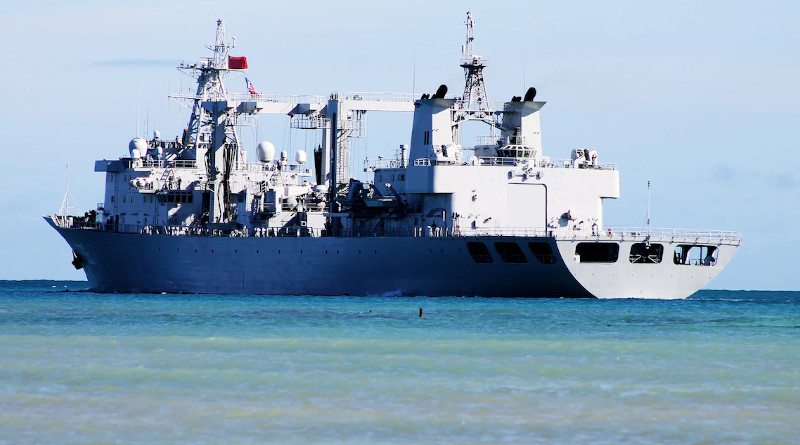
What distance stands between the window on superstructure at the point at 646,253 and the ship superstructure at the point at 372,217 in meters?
0.06

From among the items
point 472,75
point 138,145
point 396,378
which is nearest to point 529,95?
point 472,75

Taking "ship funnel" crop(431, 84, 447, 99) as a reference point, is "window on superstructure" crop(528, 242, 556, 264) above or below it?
below

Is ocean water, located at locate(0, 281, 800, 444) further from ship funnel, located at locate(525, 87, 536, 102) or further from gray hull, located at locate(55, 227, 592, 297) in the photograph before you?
ship funnel, located at locate(525, 87, 536, 102)

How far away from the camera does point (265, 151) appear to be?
233 feet

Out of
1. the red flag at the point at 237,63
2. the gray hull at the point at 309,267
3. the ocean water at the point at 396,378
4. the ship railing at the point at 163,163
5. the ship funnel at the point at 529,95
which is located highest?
the red flag at the point at 237,63

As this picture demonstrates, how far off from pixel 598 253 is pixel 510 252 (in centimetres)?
358

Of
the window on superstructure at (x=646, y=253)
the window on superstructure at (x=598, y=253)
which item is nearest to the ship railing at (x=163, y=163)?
the window on superstructure at (x=598, y=253)

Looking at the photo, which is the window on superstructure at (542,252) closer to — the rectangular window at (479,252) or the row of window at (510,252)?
the row of window at (510,252)

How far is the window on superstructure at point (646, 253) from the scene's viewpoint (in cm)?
5428

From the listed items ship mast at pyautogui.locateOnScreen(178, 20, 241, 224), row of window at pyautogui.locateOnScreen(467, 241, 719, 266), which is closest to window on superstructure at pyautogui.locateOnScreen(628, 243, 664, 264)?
row of window at pyautogui.locateOnScreen(467, 241, 719, 266)

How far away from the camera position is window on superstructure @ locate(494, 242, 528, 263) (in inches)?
2101

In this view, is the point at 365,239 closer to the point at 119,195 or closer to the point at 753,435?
the point at 119,195

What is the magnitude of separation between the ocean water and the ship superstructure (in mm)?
6815

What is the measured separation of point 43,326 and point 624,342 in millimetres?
18608
